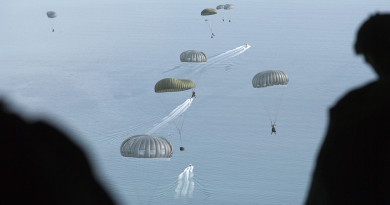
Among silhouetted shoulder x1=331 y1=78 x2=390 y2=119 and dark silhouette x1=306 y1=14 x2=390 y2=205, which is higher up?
silhouetted shoulder x1=331 y1=78 x2=390 y2=119

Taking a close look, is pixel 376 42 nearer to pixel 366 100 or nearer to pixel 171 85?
pixel 366 100

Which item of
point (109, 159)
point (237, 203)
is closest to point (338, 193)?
point (237, 203)

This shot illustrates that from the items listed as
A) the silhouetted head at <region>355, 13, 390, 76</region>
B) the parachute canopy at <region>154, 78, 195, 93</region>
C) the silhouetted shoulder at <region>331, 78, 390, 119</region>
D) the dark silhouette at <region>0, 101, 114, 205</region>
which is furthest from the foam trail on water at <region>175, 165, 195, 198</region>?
the dark silhouette at <region>0, 101, 114, 205</region>

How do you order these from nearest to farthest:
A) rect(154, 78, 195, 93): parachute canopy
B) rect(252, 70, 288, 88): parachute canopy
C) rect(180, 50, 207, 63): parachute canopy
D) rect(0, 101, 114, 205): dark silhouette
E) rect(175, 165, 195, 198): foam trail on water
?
rect(0, 101, 114, 205): dark silhouette
rect(154, 78, 195, 93): parachute canopy
rect(252, 70, 288, 88): parachute canopy
rect(180, 50, 207, 63): parachute canopy
rect(175, 165, 195, 198): foam trail on water

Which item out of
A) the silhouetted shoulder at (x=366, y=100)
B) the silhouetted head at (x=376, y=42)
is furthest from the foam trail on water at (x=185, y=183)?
the silhouetted shoulder at (x=366, y=100)

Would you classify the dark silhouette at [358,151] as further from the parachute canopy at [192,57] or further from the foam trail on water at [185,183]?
the foam trail on water at [185,183]

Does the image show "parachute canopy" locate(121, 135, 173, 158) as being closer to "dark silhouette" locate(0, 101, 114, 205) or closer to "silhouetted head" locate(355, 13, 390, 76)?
"silhouetted head" locate(355, 13, 390, 76)

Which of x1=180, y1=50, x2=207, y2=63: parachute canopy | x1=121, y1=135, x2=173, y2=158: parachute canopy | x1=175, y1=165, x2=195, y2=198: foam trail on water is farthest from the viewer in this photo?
x1=175, y1=165, x2=195, y2=198: foam trail on water

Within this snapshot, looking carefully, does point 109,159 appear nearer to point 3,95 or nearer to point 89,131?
point 89,131
